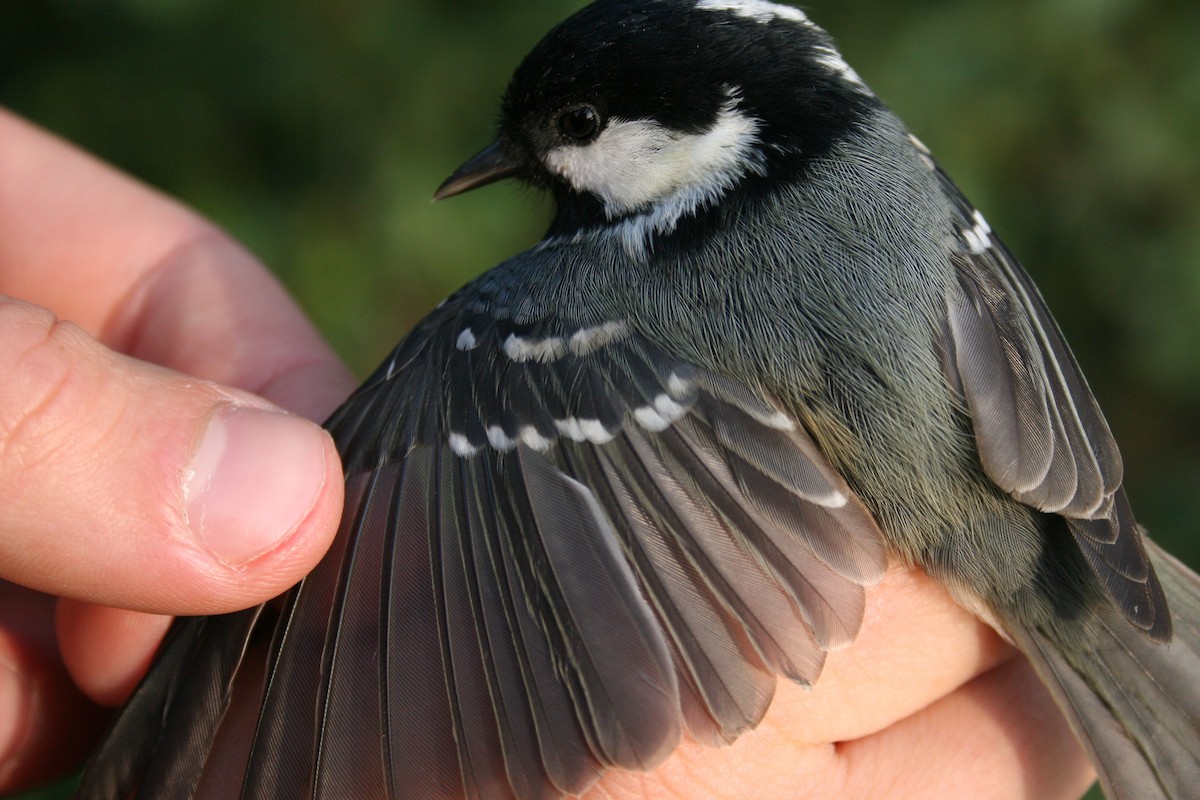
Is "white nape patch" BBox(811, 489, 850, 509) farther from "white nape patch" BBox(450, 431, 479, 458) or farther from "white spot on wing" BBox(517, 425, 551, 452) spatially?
"white nape patch" BBox(450, 431, 479, 458)

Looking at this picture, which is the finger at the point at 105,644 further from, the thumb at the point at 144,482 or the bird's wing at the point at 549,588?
the thumb at the point at 144,482

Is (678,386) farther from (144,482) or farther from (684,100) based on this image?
(144,482)

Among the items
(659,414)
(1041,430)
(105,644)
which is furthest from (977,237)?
(105,644)

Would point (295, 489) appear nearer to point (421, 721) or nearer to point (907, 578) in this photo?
point (421, 721)

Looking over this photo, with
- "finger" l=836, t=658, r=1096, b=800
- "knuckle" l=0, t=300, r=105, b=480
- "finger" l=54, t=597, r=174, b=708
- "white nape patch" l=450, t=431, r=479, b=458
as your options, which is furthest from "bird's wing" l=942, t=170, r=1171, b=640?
"finger" l=54, t=597, r=174, b=708

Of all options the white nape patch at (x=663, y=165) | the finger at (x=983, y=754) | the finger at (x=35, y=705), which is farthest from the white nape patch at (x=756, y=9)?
the finger at (x=35, y=705)

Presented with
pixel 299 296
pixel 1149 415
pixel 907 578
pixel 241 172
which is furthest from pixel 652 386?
pixel 1149 415
